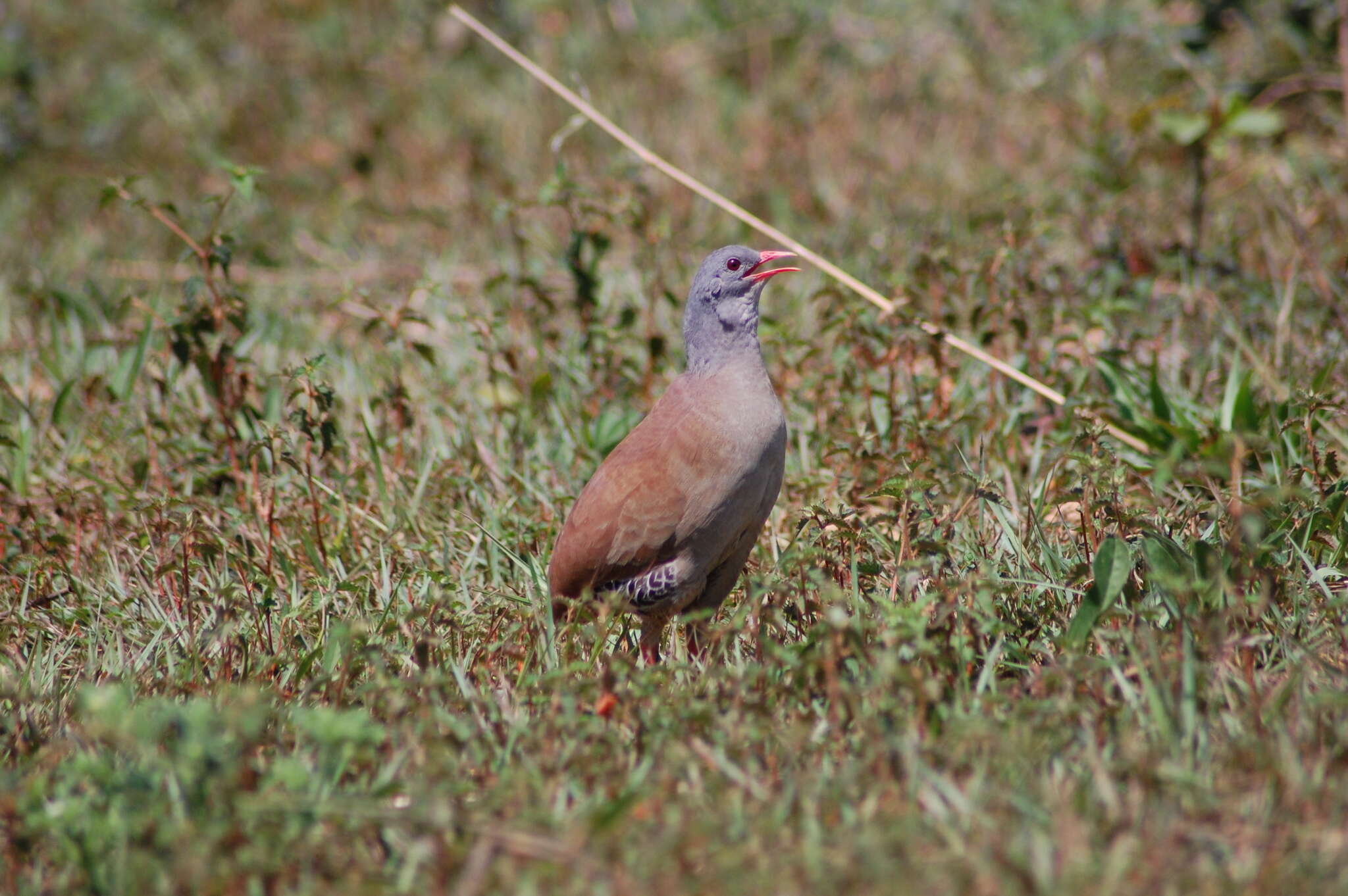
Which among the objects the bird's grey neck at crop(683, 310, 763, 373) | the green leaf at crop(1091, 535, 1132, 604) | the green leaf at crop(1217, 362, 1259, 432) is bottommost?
the green leaf at crop(1217, 362, 1259, 432)

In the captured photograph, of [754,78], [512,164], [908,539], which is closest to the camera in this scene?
[908,539]

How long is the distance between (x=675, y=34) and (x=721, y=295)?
204 inches

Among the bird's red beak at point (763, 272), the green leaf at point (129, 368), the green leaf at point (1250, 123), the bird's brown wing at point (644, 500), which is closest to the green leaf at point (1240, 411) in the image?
the bird's red beak at point (763, 272)

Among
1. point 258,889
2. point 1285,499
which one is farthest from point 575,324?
point 258,889

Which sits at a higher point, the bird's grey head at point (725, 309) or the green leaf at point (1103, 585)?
the bird's grey head at point (725, 309)

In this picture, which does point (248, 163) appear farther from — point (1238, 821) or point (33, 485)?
point (1238, 821)

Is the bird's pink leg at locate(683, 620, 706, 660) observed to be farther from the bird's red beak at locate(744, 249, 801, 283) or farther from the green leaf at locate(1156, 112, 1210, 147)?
the green leaf at locate(1156, 112, 1210, 147)

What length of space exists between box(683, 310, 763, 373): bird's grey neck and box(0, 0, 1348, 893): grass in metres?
0.55

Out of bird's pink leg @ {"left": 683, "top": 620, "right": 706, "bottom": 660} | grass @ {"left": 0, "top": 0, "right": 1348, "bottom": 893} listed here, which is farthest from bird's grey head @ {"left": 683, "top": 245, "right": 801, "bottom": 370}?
bird's pink leg @ {"left": 683, "top": 620, "right": 706, "bottom": 660}

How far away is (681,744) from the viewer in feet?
8.89

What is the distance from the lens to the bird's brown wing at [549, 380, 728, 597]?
347 cm

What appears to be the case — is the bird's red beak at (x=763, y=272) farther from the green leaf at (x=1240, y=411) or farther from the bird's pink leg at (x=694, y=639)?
the green leaf at (x=1240, y=411)

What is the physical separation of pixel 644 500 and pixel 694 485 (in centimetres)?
16

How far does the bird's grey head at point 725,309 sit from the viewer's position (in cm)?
370
